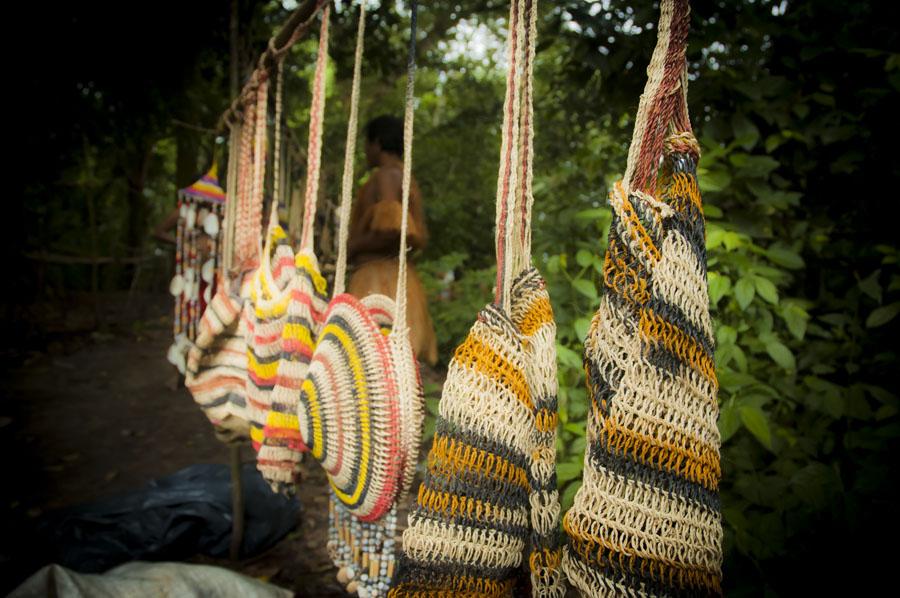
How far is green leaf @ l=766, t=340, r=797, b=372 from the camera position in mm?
1563

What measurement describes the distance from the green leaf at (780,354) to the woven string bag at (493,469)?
1.08 metres

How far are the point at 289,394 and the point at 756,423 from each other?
43.8 inches

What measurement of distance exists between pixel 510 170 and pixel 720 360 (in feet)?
3.25

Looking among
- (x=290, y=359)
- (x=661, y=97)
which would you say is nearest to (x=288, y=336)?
(x=290, y=359)

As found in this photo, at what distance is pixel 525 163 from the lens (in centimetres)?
89

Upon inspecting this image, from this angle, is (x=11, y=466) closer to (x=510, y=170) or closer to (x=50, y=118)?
(x=50, y=118)

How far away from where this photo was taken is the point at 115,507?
2.49 metres

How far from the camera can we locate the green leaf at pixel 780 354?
156cm

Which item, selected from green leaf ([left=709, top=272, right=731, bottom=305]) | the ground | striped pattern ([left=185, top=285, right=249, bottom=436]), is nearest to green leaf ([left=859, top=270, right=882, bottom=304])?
green leaf ([left=709, top=272, right=731, bottom=305])

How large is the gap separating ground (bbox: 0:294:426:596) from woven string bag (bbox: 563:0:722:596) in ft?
6.19

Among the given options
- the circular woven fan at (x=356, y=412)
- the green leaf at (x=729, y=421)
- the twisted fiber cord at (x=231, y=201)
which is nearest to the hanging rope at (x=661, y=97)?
the circular woven fan at (x=356, y=412)

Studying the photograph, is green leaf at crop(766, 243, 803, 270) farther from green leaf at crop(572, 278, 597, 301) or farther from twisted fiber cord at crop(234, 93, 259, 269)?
twisted fiber cord at crop(234, 93, 259, 269)

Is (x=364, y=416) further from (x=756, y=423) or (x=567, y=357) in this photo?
(x=756, y=423)

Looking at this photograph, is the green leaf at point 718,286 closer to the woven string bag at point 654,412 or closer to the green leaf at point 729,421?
the green leaf at point 729,421
